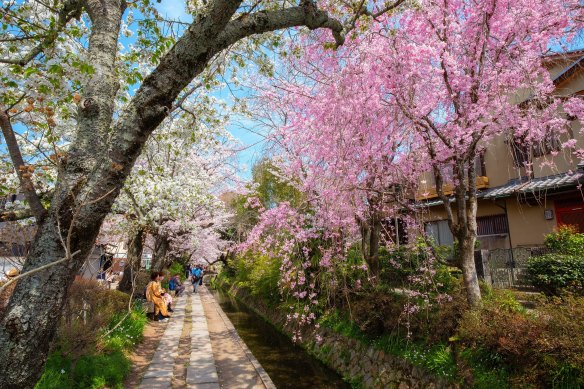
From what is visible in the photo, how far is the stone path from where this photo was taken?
6.96 m

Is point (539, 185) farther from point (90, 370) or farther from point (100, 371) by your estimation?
point (90, 370)

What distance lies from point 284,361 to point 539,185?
1063cm

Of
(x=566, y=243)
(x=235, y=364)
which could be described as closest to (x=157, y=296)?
(x=235, y=364)

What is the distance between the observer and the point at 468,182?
6.68 m

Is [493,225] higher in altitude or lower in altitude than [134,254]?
higher

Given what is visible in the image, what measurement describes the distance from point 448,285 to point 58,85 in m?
8.61

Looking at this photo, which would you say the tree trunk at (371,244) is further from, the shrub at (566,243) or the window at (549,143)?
the shrub at (566,243)

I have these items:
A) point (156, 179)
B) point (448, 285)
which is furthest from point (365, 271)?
point (156, 179)

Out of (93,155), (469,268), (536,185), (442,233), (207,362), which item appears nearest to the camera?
(93,155)

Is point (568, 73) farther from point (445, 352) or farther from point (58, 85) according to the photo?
point (58, 85)

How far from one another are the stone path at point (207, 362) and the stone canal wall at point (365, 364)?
2.13 meters

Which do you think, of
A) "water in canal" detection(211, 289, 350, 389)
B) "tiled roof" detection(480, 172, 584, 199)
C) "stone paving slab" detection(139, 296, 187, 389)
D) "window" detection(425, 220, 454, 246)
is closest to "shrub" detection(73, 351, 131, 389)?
"stone paving slab" detection(139, 296, 187, 389)

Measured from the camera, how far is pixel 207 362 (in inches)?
324

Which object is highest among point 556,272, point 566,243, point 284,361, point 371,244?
point 371,244
